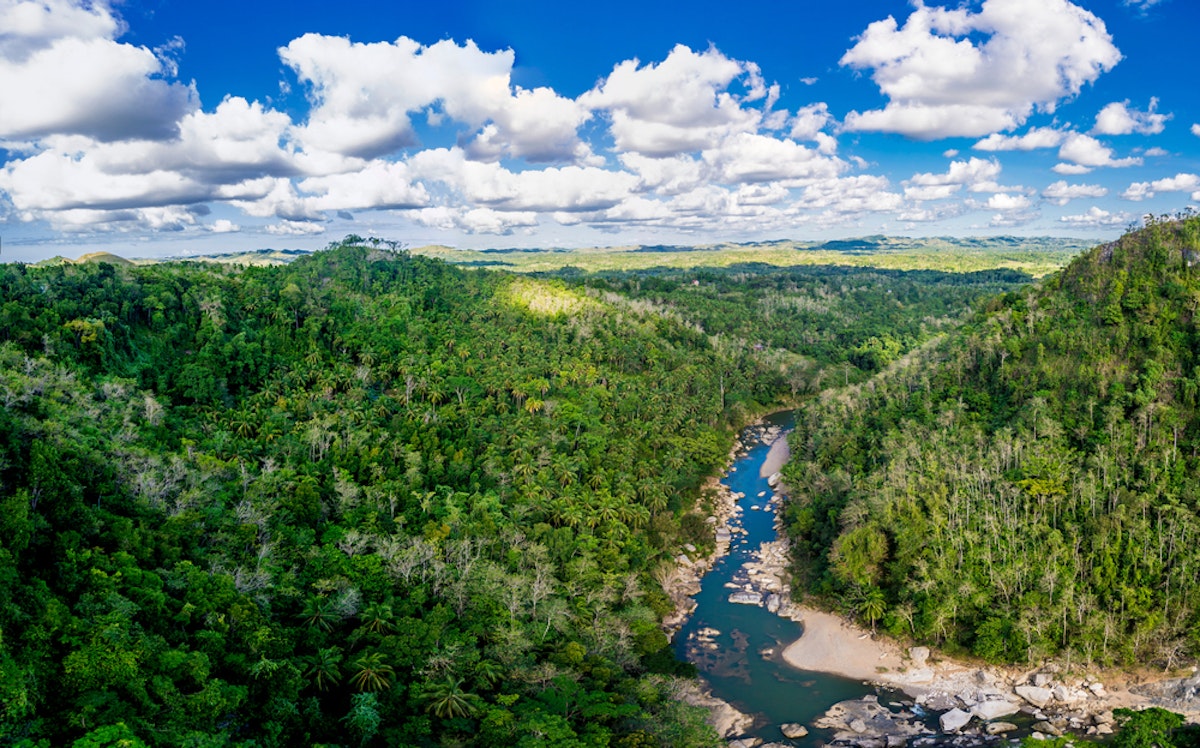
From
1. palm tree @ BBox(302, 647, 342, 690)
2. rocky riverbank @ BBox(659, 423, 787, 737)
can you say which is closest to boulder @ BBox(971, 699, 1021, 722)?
rocky riverbank @ BBox(659, 423, 787, 737)

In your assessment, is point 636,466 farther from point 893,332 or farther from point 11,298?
point 893,332

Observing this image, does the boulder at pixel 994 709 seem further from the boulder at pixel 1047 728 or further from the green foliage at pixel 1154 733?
the green foliage at pixel 1154 733

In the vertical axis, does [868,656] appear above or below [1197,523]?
below

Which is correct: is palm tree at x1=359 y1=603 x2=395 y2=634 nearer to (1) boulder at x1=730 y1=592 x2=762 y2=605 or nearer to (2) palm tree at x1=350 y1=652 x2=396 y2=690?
(2) palm tree at x1=350 y1=652 x2=396 y2=690

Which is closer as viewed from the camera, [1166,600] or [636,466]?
[1166,600]

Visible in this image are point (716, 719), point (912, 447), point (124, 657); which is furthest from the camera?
point (912, 447)

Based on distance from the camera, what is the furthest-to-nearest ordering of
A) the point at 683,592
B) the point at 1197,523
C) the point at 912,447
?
the point at 912,447, the point at 683,592, the point at 1197,523

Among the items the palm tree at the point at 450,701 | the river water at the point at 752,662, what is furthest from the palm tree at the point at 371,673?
the river water at the point at 752,662

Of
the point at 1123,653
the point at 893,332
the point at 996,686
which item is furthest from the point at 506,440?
the point at 893,332
